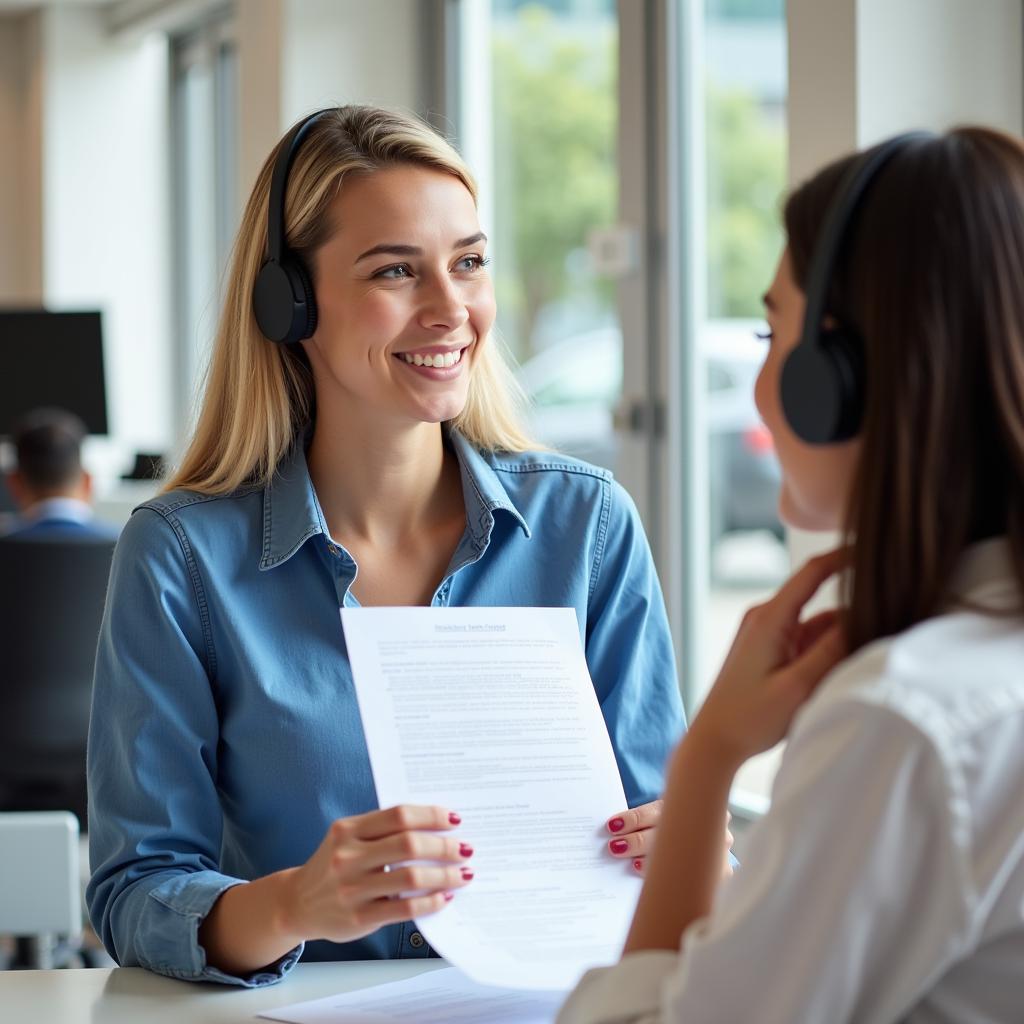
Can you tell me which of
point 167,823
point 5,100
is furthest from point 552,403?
point 5,100

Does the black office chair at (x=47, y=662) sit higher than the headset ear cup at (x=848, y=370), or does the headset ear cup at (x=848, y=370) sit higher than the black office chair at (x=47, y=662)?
the headset ear cup at (x=848, y=370)

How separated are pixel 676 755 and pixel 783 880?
0.19 metres

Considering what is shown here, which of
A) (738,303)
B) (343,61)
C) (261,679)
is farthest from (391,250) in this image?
(343,61)

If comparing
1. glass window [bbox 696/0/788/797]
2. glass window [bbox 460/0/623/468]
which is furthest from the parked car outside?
glass window [bbox 460/0/623/468]

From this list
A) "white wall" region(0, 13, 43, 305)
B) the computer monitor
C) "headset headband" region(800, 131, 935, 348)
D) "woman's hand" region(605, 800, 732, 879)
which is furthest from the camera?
"white wall" region(0, 13, 43, 305)

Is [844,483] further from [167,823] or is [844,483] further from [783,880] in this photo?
[167,823]

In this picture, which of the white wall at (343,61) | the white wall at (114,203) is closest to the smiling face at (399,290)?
the white wall at (343,61)

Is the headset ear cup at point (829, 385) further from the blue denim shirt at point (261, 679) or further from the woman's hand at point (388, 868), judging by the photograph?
the blue denim shirt at point (261, 679)

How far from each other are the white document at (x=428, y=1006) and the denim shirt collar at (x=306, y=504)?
0.47 meters

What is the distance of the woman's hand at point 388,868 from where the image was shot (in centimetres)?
107

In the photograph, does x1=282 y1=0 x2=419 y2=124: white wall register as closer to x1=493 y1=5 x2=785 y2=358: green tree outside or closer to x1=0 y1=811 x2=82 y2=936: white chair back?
x1=493 y1=5 x2=785 y2=358: green tree outside

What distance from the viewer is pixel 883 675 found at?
73 cm

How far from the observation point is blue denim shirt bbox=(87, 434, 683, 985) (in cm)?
133

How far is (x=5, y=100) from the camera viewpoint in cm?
690
